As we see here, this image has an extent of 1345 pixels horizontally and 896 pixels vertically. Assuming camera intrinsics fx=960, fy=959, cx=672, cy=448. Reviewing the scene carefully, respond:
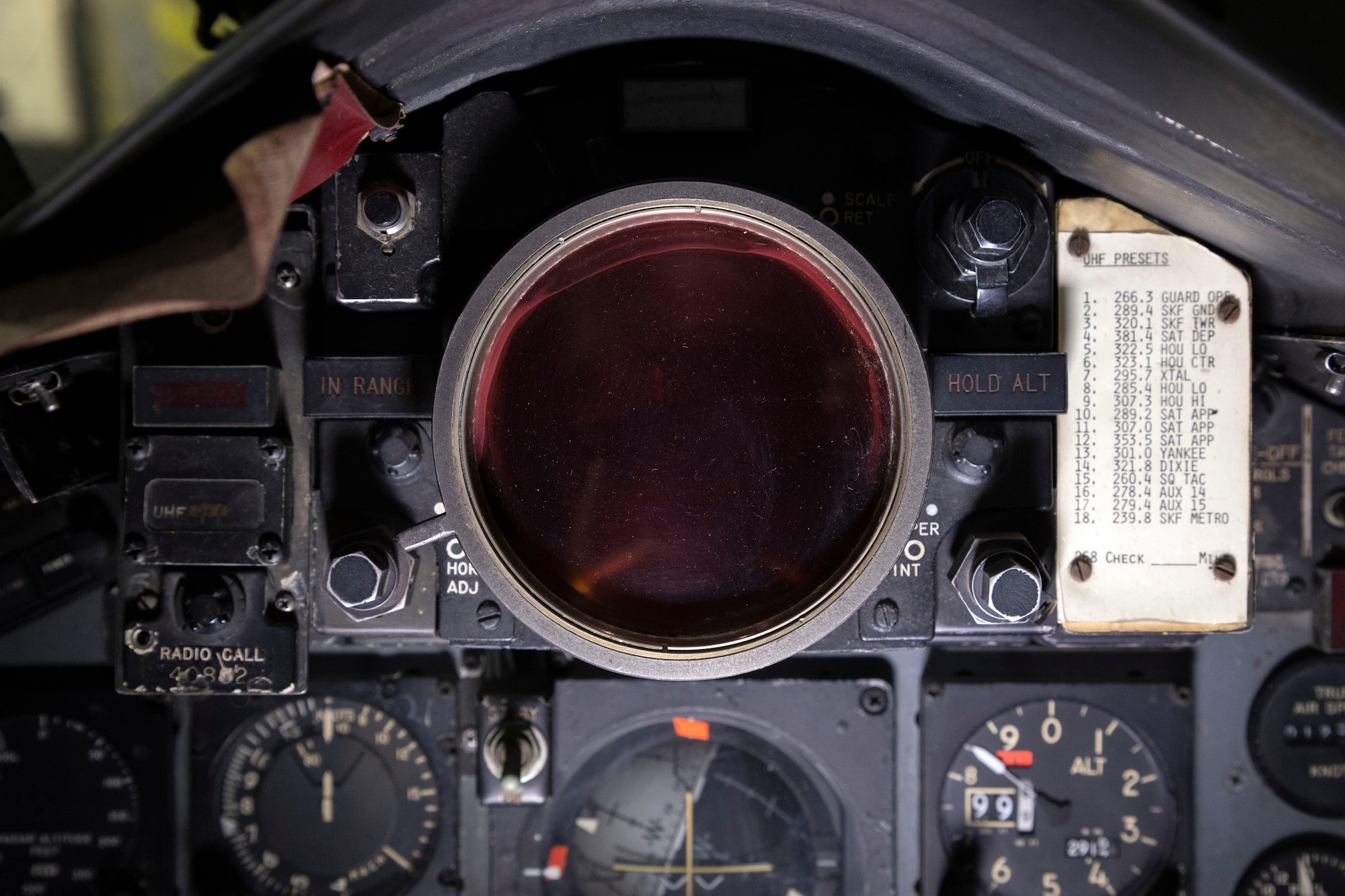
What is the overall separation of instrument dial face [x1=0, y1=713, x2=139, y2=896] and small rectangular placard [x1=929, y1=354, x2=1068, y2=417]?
1392 millimetres

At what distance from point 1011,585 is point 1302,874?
2.86 feet

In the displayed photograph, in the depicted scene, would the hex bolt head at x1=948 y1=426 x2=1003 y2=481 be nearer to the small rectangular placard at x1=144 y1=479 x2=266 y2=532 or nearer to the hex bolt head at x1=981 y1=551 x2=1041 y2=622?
the hex bolt head at x1=981 y1=551 x2=1041 y2=622

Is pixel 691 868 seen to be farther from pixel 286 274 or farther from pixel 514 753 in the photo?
pixel 286 274

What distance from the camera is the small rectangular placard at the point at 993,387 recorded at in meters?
1.14

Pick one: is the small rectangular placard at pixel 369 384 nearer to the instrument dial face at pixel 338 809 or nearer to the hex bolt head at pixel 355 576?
the hex bolt head at pixel 355 576

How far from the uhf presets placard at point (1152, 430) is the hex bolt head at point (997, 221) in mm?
168

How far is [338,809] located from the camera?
1.50m

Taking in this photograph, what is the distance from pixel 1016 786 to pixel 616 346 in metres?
0.96

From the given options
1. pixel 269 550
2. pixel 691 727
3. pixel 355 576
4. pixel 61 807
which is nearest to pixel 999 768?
pixel 691 727

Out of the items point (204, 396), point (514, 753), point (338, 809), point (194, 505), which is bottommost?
point (338, 809)

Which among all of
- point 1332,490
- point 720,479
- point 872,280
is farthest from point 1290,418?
point 720,479

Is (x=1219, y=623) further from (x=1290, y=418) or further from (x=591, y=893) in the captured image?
(x=591, y=893)

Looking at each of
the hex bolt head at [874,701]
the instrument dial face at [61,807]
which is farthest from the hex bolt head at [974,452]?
the instrument dial face at [61,807]

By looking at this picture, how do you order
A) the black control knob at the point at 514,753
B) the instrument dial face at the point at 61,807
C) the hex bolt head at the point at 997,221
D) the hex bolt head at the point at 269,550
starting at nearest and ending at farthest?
the hex bolt head at the point at 997,221
the hex bolt head at the point at 269,550
the black control knob at the point at 514,753
the instrument dial face at the point at 61,807
